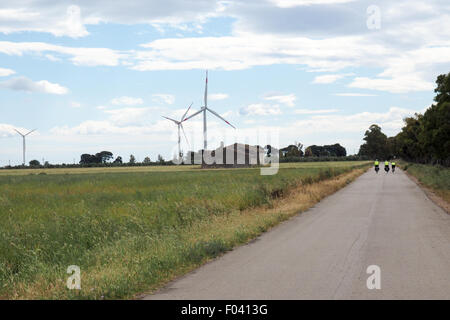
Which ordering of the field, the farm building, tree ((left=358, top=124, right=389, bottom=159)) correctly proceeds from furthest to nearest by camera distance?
tree ((left=358, top=124, right=389, bottom=159)), the farm building, the field

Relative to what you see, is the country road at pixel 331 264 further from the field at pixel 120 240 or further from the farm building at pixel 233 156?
the farm building at pixel 233 156

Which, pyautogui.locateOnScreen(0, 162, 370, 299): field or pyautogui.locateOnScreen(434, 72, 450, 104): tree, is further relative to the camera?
pyautogui.locateOnScreen(434, 72, 450, 104): tree

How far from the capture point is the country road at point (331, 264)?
736 cm

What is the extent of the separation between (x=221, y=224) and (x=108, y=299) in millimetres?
8029

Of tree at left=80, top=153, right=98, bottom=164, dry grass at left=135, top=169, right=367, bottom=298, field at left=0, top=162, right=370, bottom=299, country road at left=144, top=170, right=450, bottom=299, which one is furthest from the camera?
tree at left=80, top=153, right=98, bottom=164

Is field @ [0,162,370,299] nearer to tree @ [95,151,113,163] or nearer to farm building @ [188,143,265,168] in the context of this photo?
farm building @ [188,143,265,168]

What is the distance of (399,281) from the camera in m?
8.02

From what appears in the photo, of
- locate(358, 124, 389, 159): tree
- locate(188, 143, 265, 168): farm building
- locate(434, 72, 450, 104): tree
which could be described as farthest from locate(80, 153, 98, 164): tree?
locate(434, 72, 450, 104): tree

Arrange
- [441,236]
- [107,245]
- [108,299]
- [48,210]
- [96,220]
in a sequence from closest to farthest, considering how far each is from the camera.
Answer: [108,299]
[107,245]
[441,236]
[96,220]
[48,210]

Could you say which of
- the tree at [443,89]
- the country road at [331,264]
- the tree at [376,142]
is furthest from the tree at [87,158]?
the country road at [331,264]

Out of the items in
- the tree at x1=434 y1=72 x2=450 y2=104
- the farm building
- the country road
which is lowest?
the country road

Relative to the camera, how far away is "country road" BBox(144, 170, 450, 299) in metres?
7.36
